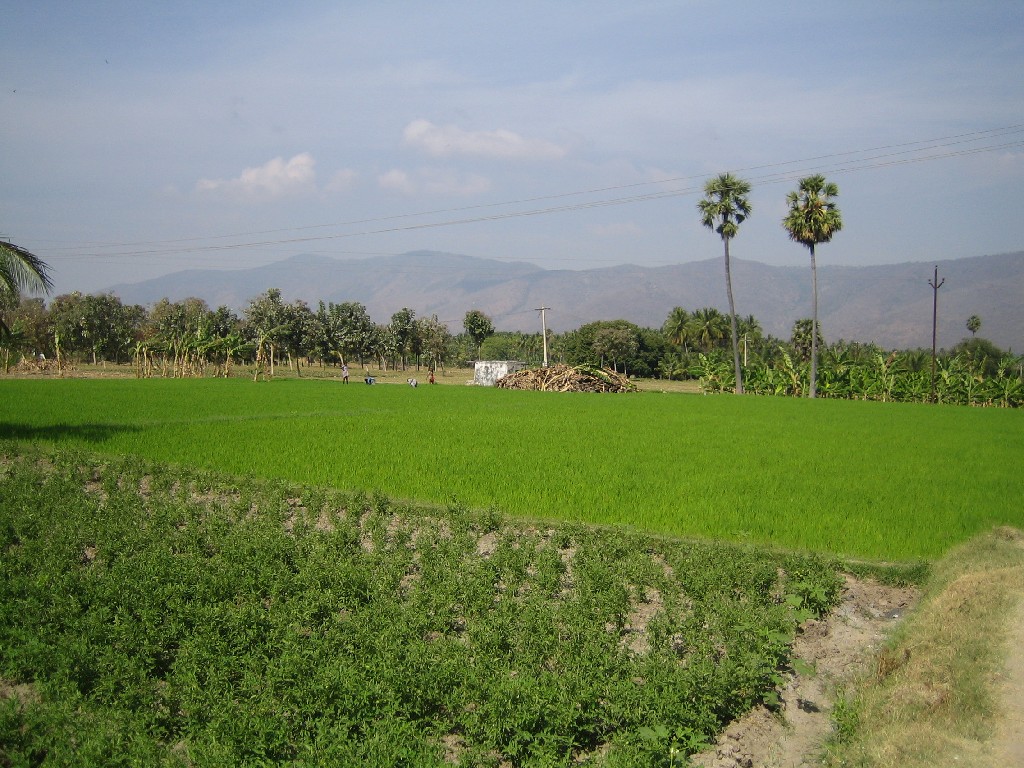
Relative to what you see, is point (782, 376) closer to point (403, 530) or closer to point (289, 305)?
point (403, 530)

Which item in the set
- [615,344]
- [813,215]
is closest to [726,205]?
[813,215]

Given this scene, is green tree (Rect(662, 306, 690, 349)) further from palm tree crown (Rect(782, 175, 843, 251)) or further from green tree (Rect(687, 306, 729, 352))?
palm tree crown (Rect(782, 175, 843, 251))

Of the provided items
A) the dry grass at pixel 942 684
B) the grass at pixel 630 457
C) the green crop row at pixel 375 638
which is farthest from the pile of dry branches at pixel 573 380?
the dry grass at pixel 942 684

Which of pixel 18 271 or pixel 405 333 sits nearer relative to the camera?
pixel 18 271

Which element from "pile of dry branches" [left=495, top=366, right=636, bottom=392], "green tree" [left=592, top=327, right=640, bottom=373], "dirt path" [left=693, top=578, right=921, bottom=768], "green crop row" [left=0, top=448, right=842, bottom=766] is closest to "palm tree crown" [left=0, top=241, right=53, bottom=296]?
"green crop row" [left=0, top=448, right=842, bottom=766]

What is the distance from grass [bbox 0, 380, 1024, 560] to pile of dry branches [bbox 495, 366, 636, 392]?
50.4ft

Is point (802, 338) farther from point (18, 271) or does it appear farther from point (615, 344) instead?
point (18, 271)

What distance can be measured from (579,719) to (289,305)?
6901 centimetres

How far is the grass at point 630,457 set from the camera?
9805mm

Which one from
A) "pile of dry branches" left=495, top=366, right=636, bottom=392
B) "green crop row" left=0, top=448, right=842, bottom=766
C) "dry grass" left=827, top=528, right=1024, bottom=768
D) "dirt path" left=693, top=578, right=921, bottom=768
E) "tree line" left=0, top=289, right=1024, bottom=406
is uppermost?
"tree line" left=0, top=289, right=1024, bottom=406

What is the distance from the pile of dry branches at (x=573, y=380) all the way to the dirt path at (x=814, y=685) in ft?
114

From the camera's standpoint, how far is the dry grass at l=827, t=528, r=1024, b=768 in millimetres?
4680

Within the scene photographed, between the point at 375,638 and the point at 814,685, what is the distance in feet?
11.0

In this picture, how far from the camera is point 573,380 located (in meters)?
42.8
